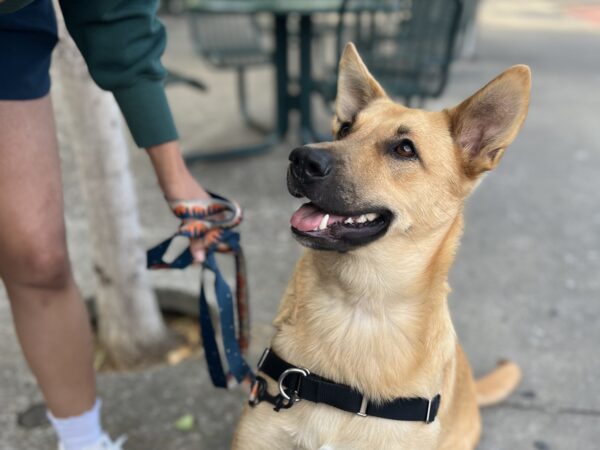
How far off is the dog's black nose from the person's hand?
44cm

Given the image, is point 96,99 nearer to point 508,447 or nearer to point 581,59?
point 508,447

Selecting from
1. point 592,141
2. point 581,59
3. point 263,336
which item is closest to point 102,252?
point 263,336

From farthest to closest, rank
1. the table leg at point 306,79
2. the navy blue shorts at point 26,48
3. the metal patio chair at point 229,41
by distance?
the metal patio chair at point 229,41 < the table leg at point 306,79 < the navy blue shorts at point 26,48

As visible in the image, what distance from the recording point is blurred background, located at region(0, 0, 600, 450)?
2.60 meters

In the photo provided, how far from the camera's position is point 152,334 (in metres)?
2.91

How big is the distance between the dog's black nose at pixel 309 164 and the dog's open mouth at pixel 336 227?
116mm

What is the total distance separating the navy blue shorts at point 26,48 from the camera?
1603 millimetres

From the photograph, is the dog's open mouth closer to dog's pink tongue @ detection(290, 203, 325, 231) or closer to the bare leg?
dog's pink tongue @ detection(290, 203, 325, 231)

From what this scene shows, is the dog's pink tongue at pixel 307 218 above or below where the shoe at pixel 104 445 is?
above

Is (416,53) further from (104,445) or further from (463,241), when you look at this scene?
(104,445)

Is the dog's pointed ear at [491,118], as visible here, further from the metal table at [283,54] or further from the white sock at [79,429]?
the metal table at [283,54]

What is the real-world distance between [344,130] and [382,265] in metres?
0.57

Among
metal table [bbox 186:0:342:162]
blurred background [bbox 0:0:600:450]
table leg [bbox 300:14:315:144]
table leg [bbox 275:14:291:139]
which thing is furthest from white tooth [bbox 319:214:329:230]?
table leg [bbox 275:14:291:139]

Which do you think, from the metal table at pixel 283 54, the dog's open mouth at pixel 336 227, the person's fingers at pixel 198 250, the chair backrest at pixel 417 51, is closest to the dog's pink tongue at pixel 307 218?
the dog's open mouth at pixel 336 227
